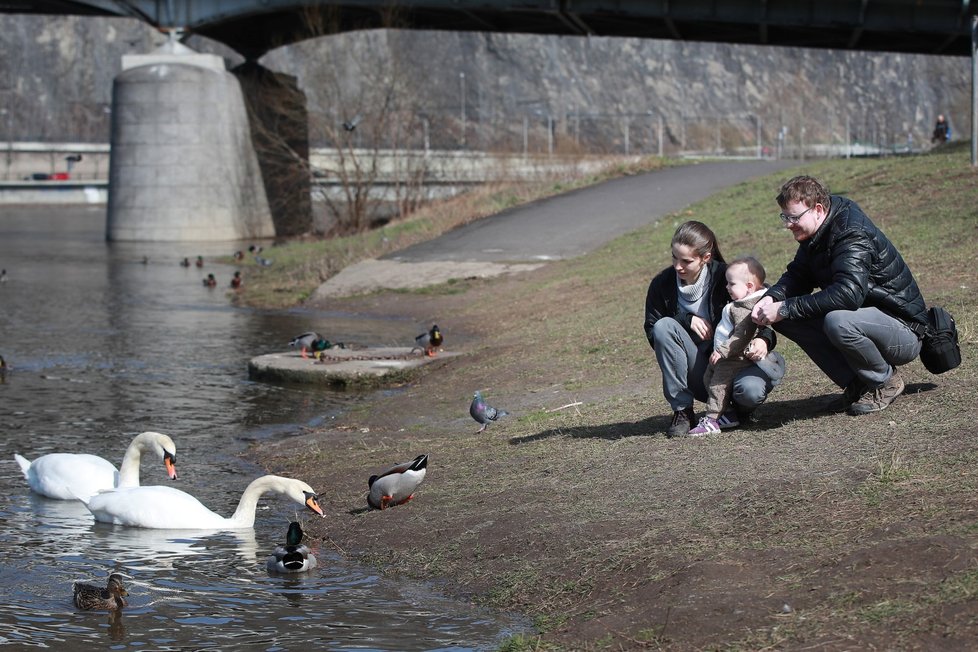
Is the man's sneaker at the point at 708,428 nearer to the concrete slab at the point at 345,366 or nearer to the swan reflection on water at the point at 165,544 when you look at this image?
the swan reflection on water at the point at 165,544

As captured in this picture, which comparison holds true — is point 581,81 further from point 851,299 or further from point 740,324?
point 851,299

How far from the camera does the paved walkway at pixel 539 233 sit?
2733cm

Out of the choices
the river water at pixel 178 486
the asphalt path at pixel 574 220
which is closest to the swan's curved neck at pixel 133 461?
the river water at pixel 178 486

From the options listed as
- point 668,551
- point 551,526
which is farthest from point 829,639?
point 551,526

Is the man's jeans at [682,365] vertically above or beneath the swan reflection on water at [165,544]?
above

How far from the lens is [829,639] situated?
229 inches

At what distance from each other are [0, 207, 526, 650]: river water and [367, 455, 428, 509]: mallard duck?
2.02ft

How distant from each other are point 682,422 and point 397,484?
1969mm

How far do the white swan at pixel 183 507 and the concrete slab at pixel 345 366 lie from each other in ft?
20.9

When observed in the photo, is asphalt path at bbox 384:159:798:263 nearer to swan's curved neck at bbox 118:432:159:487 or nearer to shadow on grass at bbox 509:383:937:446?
shadow on grass at bbox 509:383:937:446

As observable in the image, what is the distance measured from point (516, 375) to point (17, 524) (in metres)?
6.25

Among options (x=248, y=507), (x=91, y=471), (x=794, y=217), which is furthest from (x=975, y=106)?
(x=248, y=507)

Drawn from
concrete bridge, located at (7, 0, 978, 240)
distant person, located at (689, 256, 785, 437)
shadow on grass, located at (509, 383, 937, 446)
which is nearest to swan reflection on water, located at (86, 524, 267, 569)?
shadow on grass, located at (509, 383, 937, 446)

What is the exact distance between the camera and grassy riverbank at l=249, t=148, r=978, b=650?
20.2 feet
